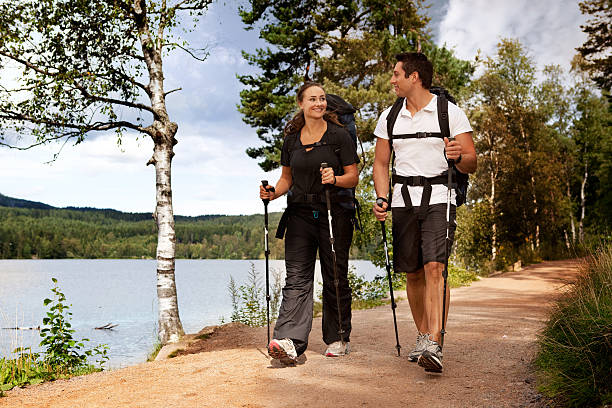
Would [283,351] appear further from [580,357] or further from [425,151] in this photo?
[580,357]

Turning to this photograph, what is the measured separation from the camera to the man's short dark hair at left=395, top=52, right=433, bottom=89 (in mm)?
4418

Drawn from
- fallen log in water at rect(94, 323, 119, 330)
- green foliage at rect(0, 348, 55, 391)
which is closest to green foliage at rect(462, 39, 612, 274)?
fallen log in water at rect(94, 323, 119, 330)

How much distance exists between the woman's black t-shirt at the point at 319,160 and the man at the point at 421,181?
378mm

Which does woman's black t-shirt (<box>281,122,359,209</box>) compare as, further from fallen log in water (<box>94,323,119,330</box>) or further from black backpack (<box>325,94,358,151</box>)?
fallen log in water (<box>94,323,119,330</box>)

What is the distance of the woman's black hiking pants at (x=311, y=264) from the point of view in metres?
4.77

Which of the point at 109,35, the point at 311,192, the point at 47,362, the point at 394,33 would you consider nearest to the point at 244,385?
the point at 311,192

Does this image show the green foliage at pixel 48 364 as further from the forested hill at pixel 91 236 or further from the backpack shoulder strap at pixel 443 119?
the forested hill at pixel 91 236

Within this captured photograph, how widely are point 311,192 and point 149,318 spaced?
17.7m

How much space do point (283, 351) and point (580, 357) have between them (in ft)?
7.30

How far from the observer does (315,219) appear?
4848 mm

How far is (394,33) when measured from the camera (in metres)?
22.6

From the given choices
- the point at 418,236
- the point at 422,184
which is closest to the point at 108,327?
the point at 418,236

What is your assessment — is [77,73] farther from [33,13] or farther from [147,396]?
[147,396]

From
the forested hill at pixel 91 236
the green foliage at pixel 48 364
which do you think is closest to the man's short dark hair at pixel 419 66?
the green foliage at pixel 48 364
